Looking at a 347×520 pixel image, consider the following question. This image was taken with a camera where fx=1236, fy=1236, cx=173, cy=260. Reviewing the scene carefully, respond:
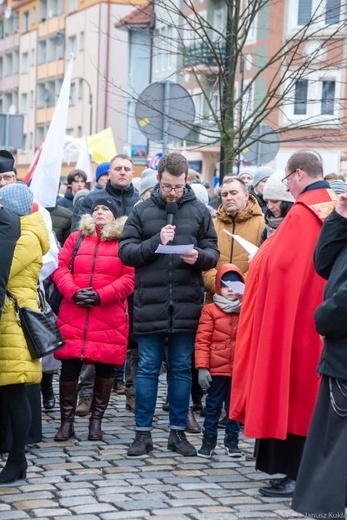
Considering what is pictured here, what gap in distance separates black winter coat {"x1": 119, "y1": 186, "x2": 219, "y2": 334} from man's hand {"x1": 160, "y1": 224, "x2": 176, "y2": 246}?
0.26 ft

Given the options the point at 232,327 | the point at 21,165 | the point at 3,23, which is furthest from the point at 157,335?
the point at 3,23

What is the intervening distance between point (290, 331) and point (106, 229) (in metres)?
2.38

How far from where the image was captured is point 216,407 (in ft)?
28.9

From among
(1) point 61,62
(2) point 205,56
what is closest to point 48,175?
(2) point 205,56

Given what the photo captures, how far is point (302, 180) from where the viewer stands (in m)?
7.48

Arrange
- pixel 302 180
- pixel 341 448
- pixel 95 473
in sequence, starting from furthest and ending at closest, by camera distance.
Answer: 1. pixel 95 473
2. pixel 302 180
3. pixel 341 448

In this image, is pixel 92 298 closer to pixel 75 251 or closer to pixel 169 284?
pixel 75 251

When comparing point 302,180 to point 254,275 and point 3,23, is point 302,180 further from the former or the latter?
point 3,23

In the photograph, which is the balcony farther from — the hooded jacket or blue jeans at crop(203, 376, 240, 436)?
blue jeans at crop(203, 376, 240, 436)

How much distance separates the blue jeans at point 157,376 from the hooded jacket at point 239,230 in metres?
0.89

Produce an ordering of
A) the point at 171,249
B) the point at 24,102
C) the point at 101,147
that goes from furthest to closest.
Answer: the point at 24,102 → the point at 101,147 → the point at 171,249

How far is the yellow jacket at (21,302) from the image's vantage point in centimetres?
768

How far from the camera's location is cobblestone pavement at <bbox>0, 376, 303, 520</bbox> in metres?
7.02

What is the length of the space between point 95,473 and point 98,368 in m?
1.47
